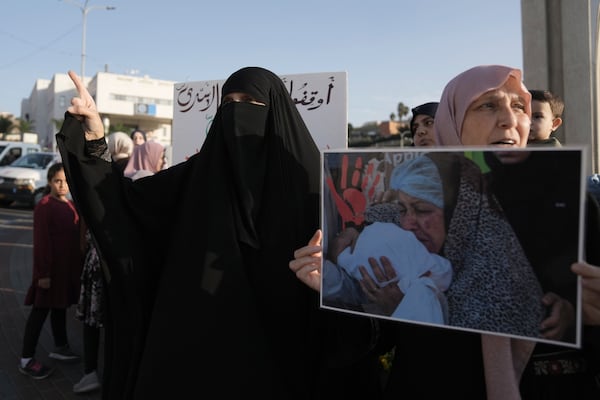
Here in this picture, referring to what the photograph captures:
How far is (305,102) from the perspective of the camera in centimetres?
302

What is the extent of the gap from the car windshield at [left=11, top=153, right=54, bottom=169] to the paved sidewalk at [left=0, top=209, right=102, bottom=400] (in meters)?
7.24

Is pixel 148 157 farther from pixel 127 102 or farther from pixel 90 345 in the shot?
pixel 127 102

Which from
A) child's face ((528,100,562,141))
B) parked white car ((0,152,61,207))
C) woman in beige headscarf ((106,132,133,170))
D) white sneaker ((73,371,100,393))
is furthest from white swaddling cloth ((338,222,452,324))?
parked white car ((0,152,61,207))

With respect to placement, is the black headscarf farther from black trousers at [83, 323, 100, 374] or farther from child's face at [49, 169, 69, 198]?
child's face at [49, 169, 69, 198]

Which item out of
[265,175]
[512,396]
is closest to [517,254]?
[512,396]

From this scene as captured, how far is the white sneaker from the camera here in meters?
3.06

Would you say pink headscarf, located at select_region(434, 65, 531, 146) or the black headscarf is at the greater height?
the black headscarf

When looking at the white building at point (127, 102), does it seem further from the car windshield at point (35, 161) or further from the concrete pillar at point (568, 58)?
the concrete pillar at point (568, 58)

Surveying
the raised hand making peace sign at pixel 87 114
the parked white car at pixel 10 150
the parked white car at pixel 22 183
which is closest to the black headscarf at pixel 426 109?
the raised hand making peace sign at pixel 87 114

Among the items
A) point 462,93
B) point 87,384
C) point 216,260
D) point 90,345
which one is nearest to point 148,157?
point 90,345

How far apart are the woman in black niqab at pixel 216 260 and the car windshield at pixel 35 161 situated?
530 inches

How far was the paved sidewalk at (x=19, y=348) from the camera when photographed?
3.09 metres

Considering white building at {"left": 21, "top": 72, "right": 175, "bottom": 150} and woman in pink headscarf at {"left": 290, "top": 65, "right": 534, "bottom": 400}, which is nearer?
woman in pink headscarf at {"left": 290, "top": 65, "right": 534, "bottom": 400}

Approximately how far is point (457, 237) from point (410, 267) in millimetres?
123
